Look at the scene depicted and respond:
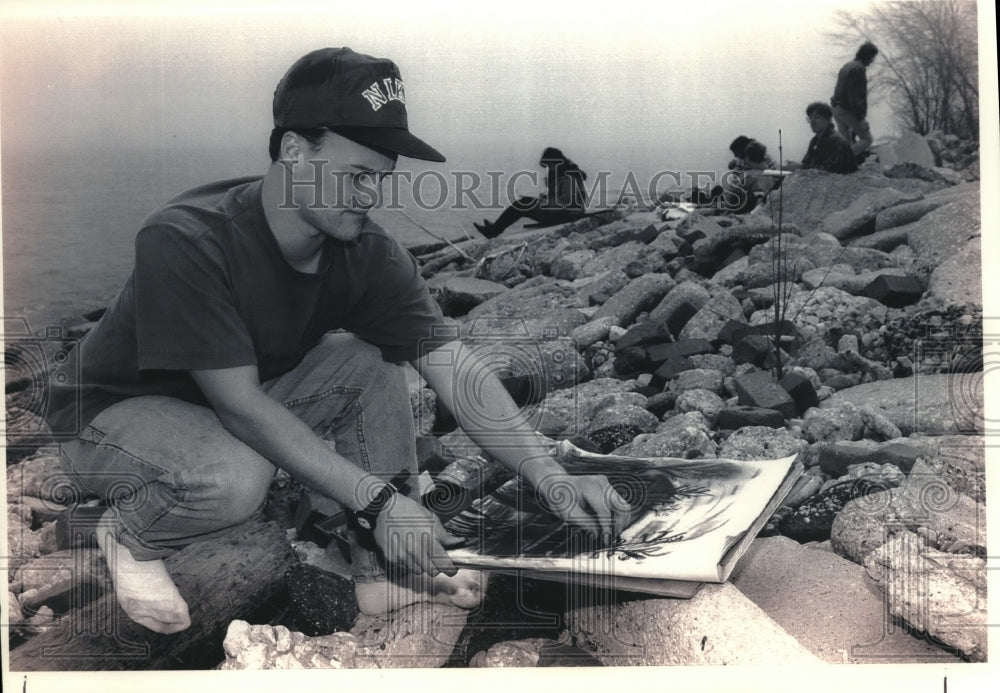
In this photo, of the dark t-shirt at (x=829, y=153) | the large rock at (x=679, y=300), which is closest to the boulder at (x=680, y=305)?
the large rock at (x=679, y=300)

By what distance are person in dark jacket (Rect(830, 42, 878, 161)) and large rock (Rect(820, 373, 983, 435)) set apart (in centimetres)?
66

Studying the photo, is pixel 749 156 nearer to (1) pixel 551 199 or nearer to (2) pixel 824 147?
(2) pixel 824 147

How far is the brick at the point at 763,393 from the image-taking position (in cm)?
273

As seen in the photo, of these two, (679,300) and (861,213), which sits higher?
(861,213)

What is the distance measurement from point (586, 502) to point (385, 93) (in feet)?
3.89

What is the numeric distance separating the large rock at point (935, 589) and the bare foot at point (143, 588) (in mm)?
1818

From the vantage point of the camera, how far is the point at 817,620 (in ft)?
8.61

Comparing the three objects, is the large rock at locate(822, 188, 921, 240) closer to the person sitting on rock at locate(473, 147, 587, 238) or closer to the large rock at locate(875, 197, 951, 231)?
the large rock at locate(875, 197, 951, 231)

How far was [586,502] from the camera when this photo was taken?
2.71 m

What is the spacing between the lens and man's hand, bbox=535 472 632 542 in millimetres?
2691

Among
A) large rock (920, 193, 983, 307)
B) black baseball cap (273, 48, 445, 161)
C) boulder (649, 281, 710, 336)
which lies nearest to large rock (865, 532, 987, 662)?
large rock (920, 193, 983, 307)

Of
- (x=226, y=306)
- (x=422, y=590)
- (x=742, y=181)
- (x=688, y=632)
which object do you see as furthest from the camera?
(x=742, y=181)

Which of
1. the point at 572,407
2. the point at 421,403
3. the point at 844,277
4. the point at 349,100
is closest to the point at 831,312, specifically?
the point at 844,277

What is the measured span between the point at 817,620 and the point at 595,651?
1.90ft
